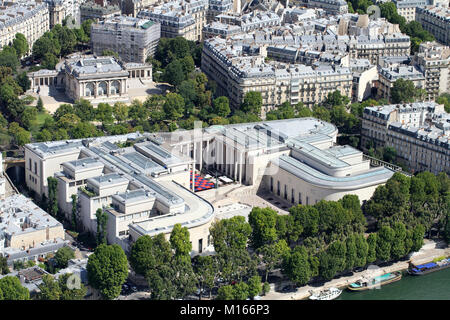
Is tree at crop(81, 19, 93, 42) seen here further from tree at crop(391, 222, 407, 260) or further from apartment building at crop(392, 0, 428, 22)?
tree at crop(391, 222, 407, 260)

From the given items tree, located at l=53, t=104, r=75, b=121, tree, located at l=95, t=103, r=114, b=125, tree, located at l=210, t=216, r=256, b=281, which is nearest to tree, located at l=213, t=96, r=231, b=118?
tree, located at l=95, t=103, r=114, b=125

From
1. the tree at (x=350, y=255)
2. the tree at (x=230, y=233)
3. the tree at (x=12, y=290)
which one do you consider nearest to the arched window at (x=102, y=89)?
the tree at (x=230, y=233)

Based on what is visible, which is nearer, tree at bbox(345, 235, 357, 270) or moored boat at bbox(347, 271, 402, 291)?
moored boat at bbox(347, 271, 402, 291)

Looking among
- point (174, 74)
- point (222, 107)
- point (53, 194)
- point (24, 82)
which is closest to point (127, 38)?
point (174, 74)

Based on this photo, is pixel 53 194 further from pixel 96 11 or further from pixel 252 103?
pixel 96 11

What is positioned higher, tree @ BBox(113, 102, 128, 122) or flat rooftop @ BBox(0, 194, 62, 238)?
tree @ BBox(113, 102, 128, 122)

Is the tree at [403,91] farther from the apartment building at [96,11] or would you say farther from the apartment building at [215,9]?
the apartment building at [96,11]

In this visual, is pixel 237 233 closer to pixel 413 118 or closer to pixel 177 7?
pixel 413 118
